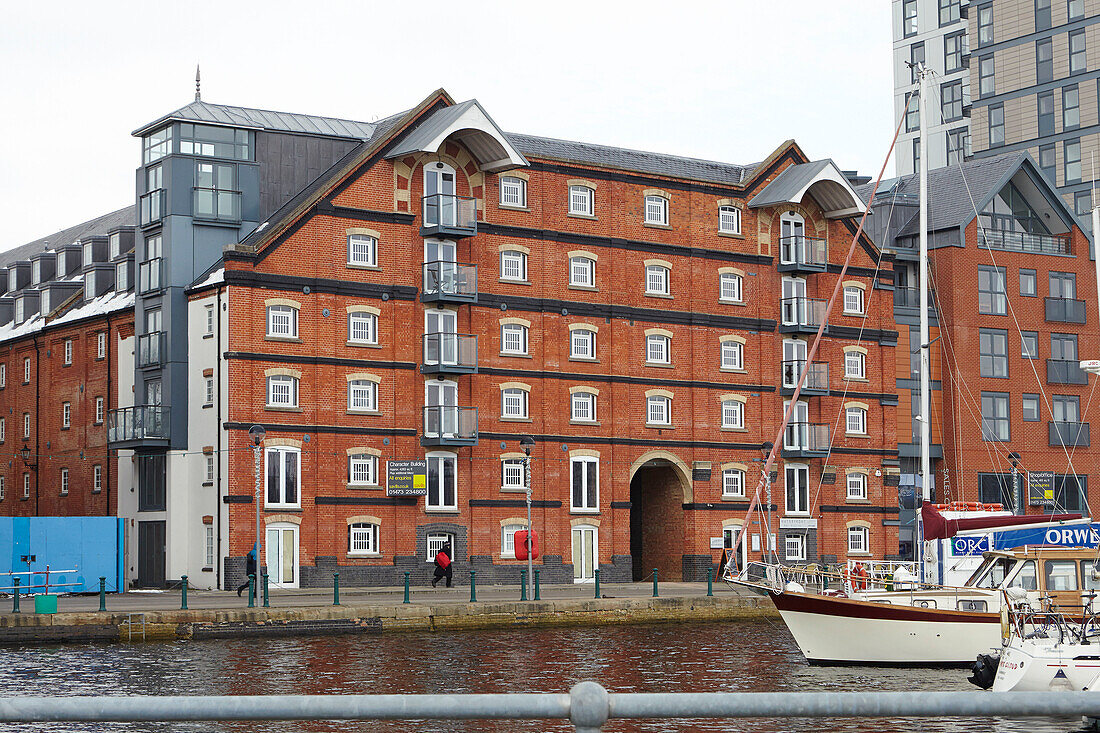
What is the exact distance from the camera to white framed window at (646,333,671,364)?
197 feet

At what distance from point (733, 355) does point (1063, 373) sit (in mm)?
20472

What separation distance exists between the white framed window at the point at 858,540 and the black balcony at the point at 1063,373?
48.7 feet

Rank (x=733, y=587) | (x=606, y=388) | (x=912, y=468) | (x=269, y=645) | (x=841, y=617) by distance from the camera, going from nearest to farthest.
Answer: (x=841, y=617)
(x=269, y=645)
(x=733, y=587)
(x=606, y=388)
(x=912, y=468)

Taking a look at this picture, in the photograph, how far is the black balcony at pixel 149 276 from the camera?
54.8 meters

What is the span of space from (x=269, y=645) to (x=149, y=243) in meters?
25.4

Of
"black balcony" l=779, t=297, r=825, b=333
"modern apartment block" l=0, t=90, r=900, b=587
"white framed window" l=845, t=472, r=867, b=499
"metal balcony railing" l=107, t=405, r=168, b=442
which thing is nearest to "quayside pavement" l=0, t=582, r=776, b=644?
"modern apartment block" l=0, t=90, r=900, b=587

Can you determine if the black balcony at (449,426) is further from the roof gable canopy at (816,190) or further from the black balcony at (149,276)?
the roof gable canopy at (816,190)

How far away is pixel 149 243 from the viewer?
183 ft

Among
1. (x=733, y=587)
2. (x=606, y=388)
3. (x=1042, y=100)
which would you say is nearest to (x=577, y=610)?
(x=733, y=587)

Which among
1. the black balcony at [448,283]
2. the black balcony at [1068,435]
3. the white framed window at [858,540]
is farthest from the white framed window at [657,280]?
the black balcony at [1068,435]

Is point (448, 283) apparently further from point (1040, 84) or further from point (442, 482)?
point (1040, 84)

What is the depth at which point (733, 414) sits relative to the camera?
204ft

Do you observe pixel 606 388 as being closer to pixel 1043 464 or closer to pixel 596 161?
pixel 596 161

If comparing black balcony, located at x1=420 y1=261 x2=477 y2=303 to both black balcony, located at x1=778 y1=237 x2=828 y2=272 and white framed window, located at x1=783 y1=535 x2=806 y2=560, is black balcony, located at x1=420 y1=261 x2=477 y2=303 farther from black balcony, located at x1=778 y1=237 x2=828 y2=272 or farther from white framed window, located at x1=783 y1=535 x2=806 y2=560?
white framed window, located at x1=783 y1=535 x2=806 y2=560
